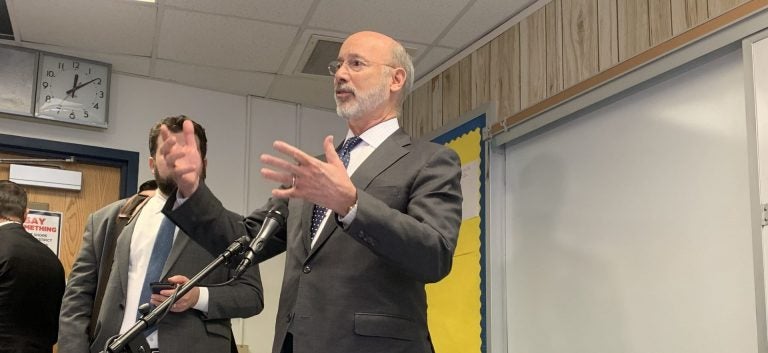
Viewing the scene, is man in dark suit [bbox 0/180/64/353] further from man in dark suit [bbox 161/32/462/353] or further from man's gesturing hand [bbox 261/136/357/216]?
man's gesturing hand [bbox 261/136/357/216]

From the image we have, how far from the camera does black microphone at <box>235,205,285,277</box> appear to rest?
4.37 feet

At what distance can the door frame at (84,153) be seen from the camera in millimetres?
3973

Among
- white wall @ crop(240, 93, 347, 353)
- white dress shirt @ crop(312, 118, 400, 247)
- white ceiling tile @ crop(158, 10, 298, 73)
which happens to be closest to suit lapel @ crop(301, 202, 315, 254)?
white dress shirt @ crop(312, 118, 400, 247)

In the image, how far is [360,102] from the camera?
5.72 ft

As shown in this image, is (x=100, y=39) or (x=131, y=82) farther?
(x=131, y=82)

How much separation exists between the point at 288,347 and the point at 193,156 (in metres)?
0.41

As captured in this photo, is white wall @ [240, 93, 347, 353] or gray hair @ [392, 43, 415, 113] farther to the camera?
white wall @ [240, 93, 347, 353]

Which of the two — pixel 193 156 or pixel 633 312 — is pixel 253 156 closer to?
pixel 633 312

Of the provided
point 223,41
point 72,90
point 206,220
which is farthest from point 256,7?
point 206,220

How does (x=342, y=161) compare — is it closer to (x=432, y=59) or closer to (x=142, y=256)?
(x=142, y=256)

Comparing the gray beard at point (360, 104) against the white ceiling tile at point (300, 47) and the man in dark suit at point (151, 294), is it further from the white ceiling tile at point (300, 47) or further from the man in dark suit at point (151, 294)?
the white ceiling tile at point (300, 47)

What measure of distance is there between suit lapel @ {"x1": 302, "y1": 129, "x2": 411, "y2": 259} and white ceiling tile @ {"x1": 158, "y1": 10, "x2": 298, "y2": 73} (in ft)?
7.24

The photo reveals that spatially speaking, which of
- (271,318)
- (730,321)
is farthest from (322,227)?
(271,318)

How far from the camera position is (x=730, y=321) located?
92.3 inches
